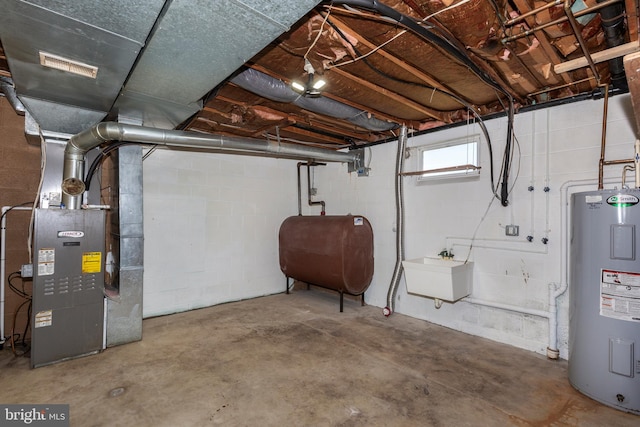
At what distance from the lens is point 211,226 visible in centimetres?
458

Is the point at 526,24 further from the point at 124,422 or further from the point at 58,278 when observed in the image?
the point at 58,278

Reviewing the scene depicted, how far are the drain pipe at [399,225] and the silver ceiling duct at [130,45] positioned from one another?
2.54 metres

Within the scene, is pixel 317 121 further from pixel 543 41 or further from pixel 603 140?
pixel 603 140

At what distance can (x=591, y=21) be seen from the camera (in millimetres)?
1887

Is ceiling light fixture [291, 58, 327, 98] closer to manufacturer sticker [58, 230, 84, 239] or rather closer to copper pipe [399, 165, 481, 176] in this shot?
copper pipe [399, 165, 481, 176]

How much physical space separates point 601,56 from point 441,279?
2.18 meters

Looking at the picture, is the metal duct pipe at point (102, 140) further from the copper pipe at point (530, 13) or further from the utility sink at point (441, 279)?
the copper pipe at point (530, 13)

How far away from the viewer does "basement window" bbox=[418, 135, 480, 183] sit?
3496mm

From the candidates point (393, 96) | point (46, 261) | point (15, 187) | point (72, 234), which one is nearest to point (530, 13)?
point (393, 96)

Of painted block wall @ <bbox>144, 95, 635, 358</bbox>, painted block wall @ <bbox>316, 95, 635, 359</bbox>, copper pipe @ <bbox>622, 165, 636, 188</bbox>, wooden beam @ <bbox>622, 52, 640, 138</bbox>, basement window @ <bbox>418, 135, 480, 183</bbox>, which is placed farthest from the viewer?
basement window @ <bbox>418, 135, 480, 183</bbox>

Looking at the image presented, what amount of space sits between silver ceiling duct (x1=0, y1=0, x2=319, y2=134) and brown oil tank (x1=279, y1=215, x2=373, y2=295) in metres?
2.33

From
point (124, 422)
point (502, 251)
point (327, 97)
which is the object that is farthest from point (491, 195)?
point (124, 422)

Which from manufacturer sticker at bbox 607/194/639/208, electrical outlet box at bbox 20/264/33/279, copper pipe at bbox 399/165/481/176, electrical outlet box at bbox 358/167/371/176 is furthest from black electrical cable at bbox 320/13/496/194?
electrical outlet box at bbox 20/264/33/279

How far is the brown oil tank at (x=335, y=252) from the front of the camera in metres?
4.07
